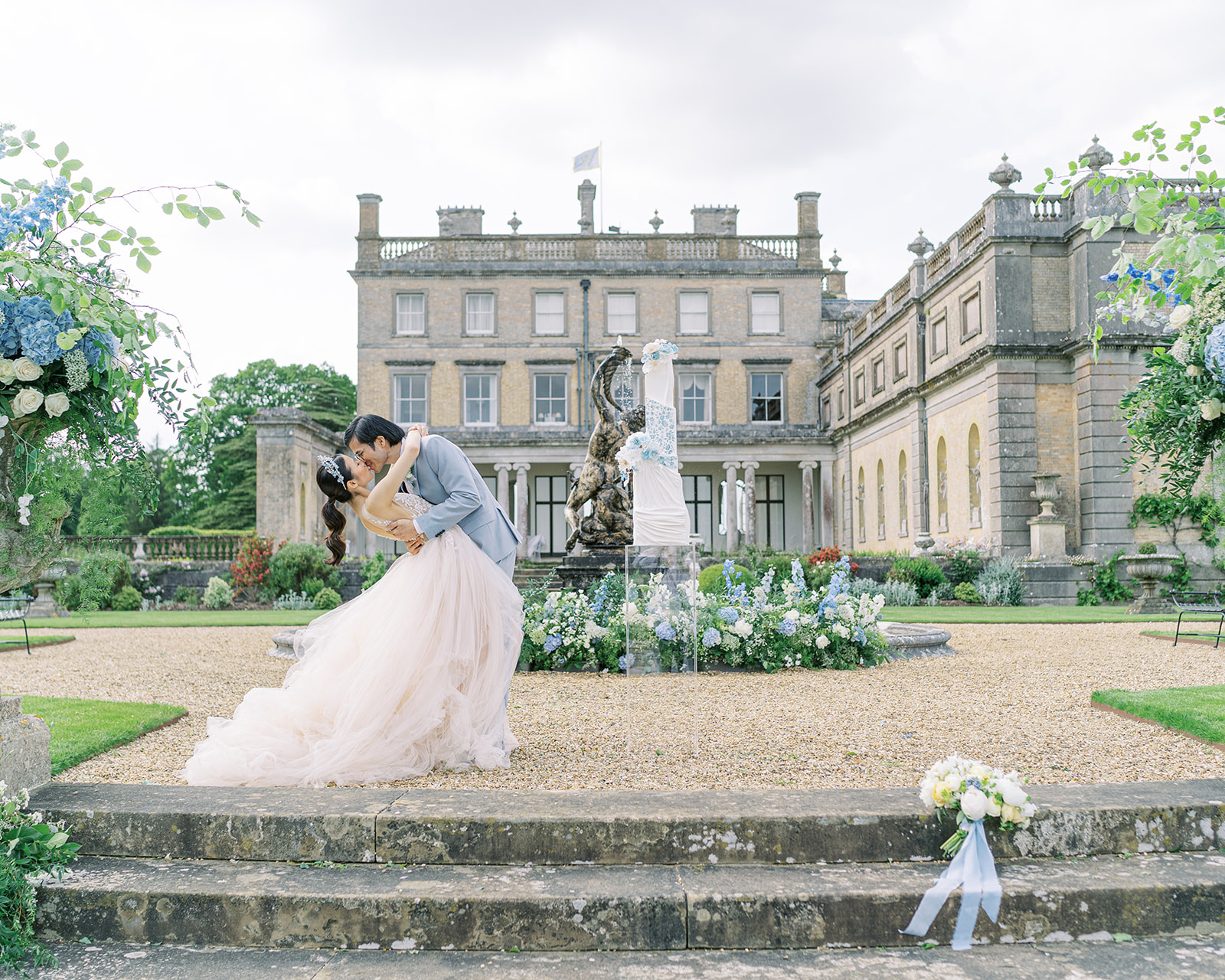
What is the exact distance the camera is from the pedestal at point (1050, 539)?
19703mm

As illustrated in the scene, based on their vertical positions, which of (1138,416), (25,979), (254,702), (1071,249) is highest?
(1071,249)

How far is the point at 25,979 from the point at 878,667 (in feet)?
24.7

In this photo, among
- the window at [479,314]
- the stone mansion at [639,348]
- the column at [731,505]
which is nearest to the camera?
the stone mansion at [639,348]

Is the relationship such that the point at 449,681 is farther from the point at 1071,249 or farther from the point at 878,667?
the point at 1071,249

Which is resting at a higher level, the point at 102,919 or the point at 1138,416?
the point at 1138,416

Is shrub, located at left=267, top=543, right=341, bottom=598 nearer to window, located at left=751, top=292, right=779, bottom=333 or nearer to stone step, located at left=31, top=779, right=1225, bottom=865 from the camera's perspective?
stone step, located at left=31, top=779, right=1225, bottom=865

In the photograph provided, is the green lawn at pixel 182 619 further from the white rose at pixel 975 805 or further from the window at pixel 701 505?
the window at pixel 701 505

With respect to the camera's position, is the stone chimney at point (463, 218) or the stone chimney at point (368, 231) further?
the stone chimney at point (463, 218)

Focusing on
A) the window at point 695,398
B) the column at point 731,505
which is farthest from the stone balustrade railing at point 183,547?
the window at point 695,398

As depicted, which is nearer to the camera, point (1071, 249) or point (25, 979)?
point (25, 979)

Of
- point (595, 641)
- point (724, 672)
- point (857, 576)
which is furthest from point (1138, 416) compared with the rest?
point (857, 576)

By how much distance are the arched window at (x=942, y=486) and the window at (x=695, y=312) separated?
533 inches

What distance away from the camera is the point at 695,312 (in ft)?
120

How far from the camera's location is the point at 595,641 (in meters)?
8.70
